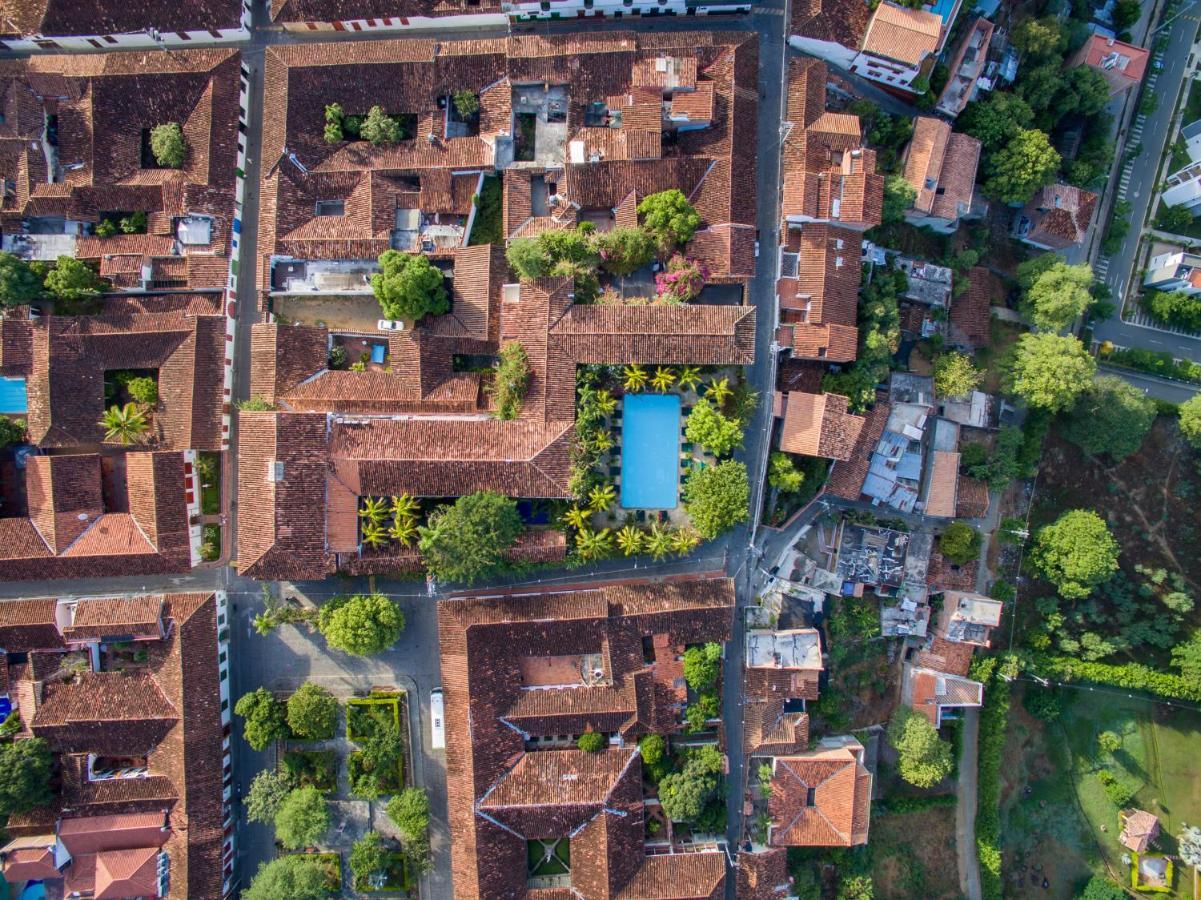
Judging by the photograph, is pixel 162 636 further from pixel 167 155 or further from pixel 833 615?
pixel 833 615

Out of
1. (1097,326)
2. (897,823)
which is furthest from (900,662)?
(1097,326)

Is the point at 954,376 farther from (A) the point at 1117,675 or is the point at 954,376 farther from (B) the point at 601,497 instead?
(A) the point at 1117,675

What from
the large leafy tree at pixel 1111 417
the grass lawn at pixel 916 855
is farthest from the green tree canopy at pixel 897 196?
the grass lawn at pixel 916 855

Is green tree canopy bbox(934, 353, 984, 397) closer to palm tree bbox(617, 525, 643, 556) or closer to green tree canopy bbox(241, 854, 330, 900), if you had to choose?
palm tree bbox(617, 525, 643, 556)

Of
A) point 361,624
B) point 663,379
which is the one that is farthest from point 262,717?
point 663,379

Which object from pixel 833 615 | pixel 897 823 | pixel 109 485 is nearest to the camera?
pixel 109 485

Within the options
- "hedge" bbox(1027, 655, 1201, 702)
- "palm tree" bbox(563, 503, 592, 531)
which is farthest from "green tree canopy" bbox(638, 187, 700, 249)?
"hedge" bbox(1027, 655, 1201, 702)
